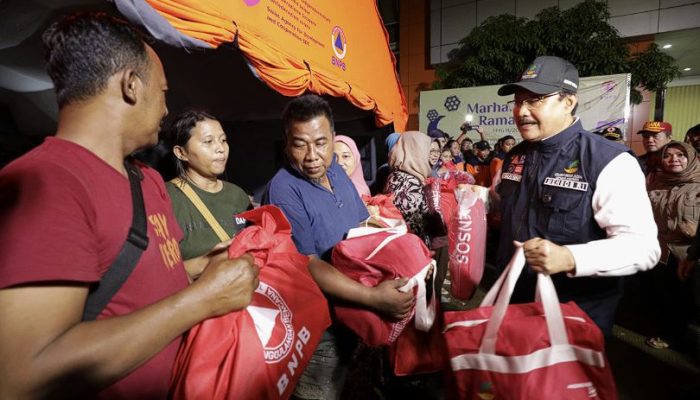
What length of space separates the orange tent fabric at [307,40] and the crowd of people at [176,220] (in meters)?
0.78

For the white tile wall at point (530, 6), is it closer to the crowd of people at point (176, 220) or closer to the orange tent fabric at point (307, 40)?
the orange tent fabric at point (307, 40)

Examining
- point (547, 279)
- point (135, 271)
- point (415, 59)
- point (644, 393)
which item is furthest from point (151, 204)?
point (415, 59)

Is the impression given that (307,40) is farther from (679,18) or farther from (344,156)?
(679,18)

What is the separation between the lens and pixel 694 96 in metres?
14.3

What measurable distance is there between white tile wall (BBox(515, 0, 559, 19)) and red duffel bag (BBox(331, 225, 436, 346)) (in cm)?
1376

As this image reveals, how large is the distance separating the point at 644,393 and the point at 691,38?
1431 centimetres

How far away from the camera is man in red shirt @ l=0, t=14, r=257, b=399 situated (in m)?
0.65

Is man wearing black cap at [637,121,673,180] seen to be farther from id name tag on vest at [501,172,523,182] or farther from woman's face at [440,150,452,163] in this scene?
id name tag on vest at [501,172,523,182]

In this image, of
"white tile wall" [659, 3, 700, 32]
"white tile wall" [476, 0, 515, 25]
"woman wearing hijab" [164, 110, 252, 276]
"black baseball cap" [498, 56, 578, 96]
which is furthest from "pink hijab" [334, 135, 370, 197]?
"white tile wall" [659, 3, 700, 32]

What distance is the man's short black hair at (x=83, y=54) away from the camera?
863 mm

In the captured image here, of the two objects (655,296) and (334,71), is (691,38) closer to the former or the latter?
(655,296)

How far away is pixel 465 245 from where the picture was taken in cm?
204

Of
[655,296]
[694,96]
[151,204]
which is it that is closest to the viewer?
[151,204]

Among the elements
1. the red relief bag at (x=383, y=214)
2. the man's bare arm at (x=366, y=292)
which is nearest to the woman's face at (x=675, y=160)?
the red relief bag at (x=383, y=214)
